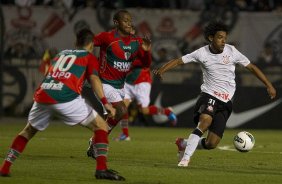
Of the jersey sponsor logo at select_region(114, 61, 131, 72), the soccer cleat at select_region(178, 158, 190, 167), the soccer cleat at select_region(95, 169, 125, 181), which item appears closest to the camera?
the soccer cleat at select_region(95, 169, 125, 181)

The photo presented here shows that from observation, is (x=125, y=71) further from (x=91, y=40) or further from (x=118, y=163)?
(x=91, y=40)

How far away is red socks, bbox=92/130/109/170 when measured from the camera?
34.6ft

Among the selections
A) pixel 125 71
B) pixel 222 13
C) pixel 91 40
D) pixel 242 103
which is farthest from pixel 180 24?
pixel 91 40

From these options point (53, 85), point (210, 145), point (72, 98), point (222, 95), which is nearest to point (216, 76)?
point (222, 95)

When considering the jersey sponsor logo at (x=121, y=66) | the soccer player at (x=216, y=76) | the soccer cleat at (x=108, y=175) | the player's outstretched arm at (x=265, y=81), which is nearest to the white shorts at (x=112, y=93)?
the jersey sponsor logo at (x=121, y=66)

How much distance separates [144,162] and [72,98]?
2.98 metres

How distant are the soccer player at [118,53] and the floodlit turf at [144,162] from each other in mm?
956

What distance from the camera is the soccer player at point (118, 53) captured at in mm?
13750

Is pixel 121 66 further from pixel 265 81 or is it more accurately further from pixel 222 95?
pixel 265 81

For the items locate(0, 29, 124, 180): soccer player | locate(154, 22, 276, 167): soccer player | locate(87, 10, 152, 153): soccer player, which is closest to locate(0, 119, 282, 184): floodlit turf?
locate(0, 29, 124, 180): soccer player

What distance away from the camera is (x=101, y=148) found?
1060 centimetres

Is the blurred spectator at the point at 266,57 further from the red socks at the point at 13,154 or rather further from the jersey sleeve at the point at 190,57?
the red socks at the point at 13,154

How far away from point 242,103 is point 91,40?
1218cm

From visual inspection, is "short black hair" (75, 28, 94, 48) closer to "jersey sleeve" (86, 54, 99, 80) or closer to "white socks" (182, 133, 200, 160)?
"jersey sleeve" (86, 54, 99, 80)
